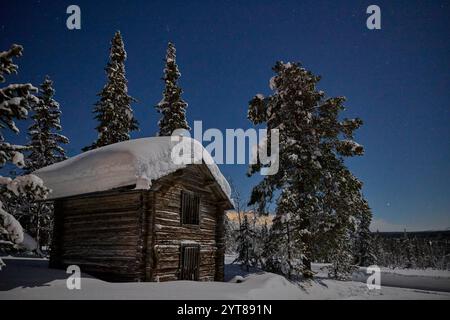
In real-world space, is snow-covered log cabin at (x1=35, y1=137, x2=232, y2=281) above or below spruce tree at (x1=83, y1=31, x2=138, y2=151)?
below

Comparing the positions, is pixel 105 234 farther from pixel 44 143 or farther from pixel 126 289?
pixel 44 143

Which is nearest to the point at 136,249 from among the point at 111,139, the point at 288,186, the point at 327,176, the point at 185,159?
the point at 185,159

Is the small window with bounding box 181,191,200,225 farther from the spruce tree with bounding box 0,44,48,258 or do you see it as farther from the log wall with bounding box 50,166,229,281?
the spruce tree with bounding box 0,44,48,258

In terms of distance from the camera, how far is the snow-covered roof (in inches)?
520

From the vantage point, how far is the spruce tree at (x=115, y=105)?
1107 inches

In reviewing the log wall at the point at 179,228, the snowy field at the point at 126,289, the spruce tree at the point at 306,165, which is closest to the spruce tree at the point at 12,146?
the snowy field at the point at 126,289

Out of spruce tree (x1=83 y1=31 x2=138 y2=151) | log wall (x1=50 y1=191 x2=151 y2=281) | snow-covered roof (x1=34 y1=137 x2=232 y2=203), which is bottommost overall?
log wall (x1=50 y1=191 x2=151 y2=281)

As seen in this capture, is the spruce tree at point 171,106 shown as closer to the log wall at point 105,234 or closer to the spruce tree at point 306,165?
the spruce tree at point 306,165

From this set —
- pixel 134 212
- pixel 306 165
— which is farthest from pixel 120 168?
pixel 306 165

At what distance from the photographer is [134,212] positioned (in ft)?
45.6

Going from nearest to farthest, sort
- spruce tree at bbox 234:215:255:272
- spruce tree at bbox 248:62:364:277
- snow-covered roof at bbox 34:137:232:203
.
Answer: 1. snow-covered roof at bbox 34:137:232:203
2. spruce tree at bbox 248:62:364:277
3. spruce tree at bbox 234:215:255:272

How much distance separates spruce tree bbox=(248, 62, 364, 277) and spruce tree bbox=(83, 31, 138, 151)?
45.1 ft

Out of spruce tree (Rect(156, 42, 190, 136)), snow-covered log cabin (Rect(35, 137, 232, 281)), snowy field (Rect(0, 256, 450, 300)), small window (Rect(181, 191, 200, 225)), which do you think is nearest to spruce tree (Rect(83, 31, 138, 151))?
spruce tree (Rect(156, 42, 190, 136))
